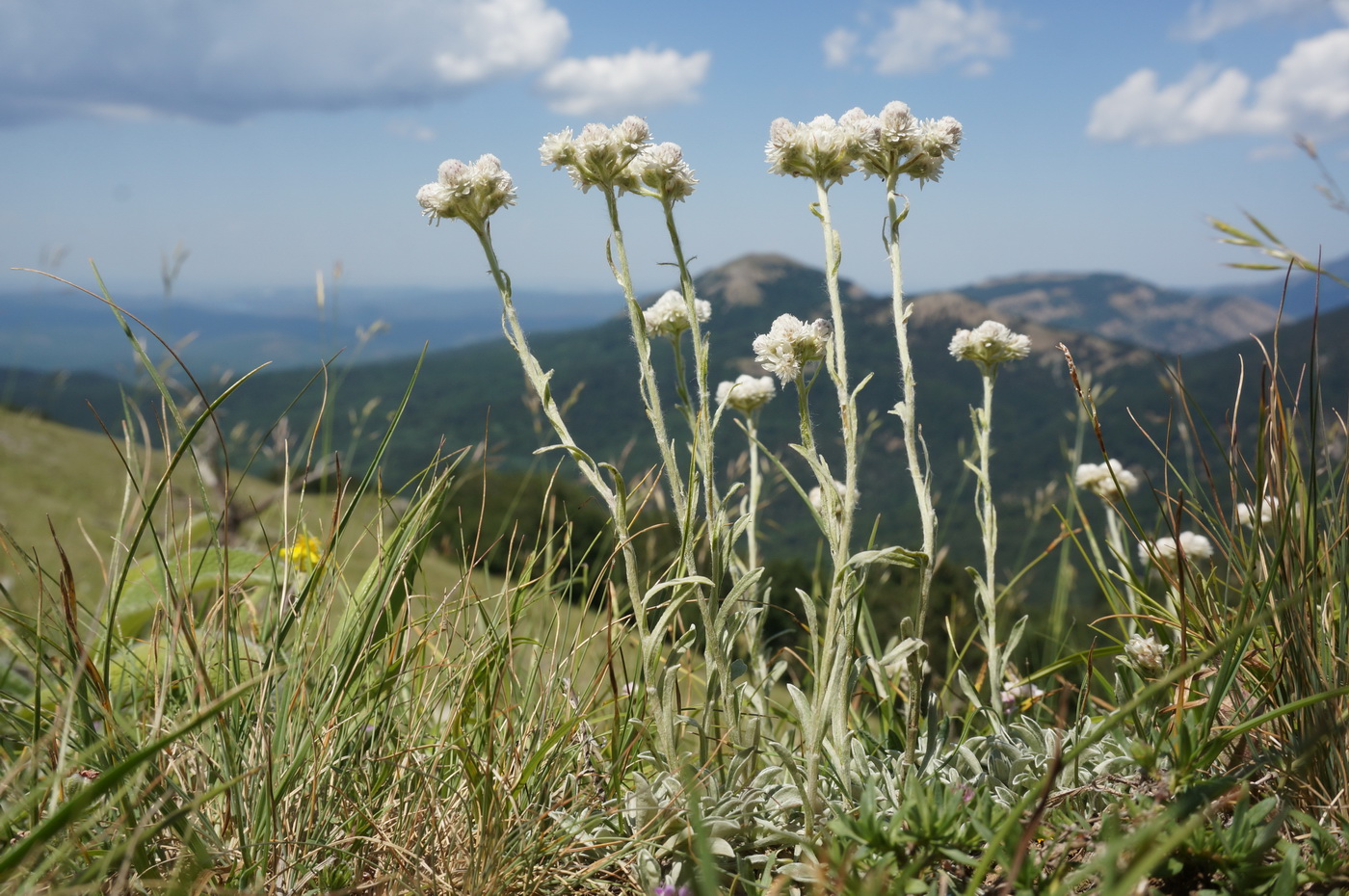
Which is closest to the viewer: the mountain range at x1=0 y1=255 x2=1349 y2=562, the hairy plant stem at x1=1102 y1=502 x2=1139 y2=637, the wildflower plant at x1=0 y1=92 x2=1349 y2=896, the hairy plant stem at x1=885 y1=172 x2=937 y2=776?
the wildflower plant at x1=0 y1=92 x2=1349 y2=896

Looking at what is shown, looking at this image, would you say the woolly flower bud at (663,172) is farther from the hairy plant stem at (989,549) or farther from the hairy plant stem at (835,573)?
the hairy plant stem at (989,549)

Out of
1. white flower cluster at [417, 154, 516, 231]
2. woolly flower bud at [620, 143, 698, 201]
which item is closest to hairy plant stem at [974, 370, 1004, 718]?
woolly flower bud at [620, 143, 698, 201]

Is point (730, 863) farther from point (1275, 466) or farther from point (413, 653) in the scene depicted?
point (1275, 466)

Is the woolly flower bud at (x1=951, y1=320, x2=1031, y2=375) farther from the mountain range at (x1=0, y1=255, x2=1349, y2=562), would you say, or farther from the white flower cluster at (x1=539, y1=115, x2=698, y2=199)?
the mountain range at (x1=0, y1=255, x2=1349, y2=562)

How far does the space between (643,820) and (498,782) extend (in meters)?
0.26

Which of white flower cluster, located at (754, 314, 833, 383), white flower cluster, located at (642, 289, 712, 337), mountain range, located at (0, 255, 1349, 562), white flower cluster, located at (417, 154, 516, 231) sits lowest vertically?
mountain range, located at (0, 255, 1349, 562)

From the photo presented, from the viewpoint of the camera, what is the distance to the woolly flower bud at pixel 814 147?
4.86 feet

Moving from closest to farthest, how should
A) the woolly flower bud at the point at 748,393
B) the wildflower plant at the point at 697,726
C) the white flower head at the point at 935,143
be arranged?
1. the wildflower plant at the point at 697,726
2. the white flower head at the point at 935,143
3. the woolly flower bud at the point at 748,393

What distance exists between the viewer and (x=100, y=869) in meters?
0.96

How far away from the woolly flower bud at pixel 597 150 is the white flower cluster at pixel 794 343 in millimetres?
409

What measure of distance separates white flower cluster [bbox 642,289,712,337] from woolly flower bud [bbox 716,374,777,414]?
0.20m

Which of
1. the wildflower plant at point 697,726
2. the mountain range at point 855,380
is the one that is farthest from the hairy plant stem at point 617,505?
the mountain range at point 855,380

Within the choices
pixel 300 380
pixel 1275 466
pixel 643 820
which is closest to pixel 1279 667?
pixel 1275 466

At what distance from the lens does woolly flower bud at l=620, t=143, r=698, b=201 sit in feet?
4.92
